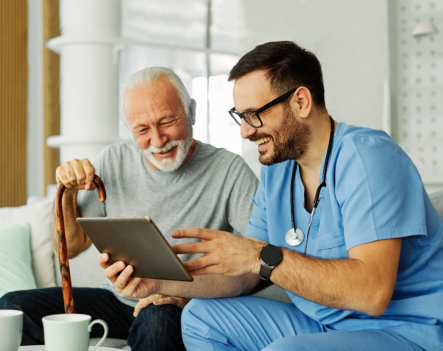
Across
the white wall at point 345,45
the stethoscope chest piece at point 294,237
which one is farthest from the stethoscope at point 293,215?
the white wall at point 345,45

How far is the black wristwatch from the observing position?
133cm

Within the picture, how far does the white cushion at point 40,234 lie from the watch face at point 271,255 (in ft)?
3.51

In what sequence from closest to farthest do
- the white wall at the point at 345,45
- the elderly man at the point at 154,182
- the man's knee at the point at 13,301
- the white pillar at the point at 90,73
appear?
the man's knee at the point at 13,301 < the elderly man at the point at 154,182 < the white pillar at the point at 90,73 < the white wall at the point at 345,45

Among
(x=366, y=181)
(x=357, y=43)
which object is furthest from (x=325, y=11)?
(x=366, y=181)

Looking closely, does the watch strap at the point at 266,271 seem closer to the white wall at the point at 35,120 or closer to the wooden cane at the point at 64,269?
the wooden cane at the point at 64,269

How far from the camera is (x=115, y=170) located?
2.01m

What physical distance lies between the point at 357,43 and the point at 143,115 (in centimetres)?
182

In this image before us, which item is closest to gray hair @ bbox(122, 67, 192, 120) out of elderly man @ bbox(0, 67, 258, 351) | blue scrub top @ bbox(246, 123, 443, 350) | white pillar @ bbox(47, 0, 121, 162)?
elderly man @ bbox(0, 67, 258, 351)

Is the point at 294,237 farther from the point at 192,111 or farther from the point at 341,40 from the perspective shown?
the point at 341,40

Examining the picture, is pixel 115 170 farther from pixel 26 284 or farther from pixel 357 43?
pixel 357 43

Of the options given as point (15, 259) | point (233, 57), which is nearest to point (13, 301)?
point (15, 259)

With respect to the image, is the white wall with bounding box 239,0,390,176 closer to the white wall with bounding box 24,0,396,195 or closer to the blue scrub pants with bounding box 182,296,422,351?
the white wall with bounding box 24,0,396,195

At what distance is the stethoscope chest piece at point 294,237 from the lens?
1.55 meters

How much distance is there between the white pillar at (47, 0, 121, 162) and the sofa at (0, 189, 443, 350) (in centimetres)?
75
